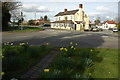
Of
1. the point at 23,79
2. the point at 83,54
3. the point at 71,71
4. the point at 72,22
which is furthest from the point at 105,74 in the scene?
the point at 72,22

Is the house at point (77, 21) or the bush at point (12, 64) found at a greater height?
the house at point (77, 21)

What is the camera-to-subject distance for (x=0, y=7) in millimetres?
26203

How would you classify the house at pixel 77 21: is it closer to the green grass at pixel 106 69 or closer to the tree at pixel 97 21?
the green grass at pixel 106 69

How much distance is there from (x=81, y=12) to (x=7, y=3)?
29.3 m

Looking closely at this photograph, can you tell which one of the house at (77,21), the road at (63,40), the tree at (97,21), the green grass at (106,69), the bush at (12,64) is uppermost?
the tree at (97,21)

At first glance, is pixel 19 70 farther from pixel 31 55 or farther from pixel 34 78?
pixel 31 55

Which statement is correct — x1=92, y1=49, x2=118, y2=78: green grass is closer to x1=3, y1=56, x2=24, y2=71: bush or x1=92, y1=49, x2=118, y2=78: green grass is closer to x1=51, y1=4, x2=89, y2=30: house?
x1=3, y1=56, x2=24, y2=71: bush

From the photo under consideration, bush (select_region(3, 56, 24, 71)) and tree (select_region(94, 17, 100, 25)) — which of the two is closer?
bush (select_region(3, 56, 24, 71))

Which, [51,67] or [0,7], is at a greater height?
[0,7]

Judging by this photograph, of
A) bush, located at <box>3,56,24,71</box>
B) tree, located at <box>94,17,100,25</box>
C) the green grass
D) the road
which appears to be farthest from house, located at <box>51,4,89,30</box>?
tree, located at <box>94,17,100,25</box>

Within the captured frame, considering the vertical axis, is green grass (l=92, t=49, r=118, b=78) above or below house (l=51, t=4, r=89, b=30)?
below

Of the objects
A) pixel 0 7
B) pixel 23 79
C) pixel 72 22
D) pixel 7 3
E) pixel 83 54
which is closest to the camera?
pixel 23 79

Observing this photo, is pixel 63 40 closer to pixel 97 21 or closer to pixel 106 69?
pixel 106 69

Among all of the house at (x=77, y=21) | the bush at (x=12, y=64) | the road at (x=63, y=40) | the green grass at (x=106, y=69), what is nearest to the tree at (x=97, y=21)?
the house at (x=77, y=21)
